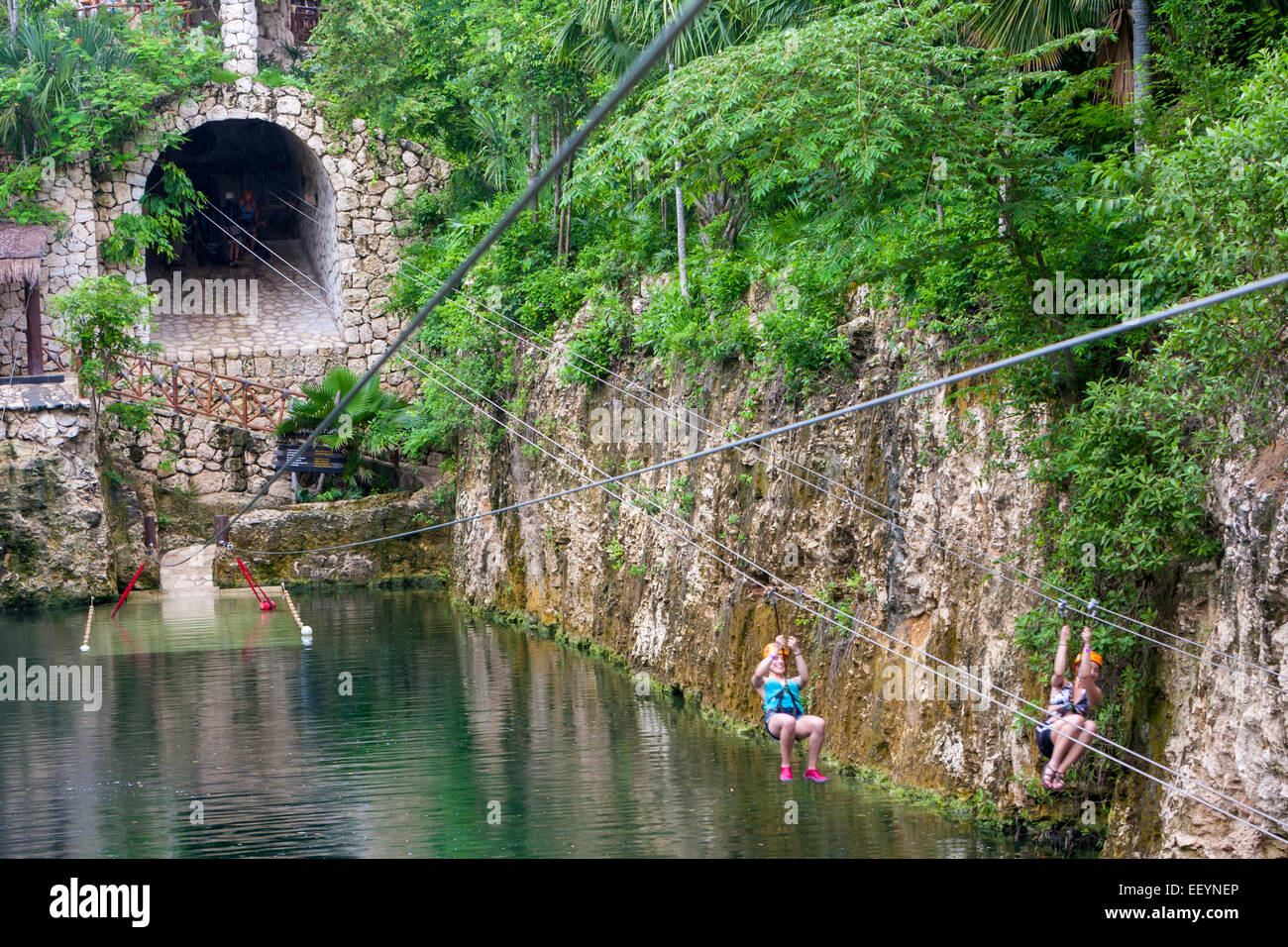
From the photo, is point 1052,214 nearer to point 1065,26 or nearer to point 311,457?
point 1065,26

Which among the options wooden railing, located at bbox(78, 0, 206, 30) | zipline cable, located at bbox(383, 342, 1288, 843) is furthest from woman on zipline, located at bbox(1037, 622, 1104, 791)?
wooden railing, located at bbox(78, 0, 206, 30)

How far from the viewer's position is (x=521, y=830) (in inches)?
519

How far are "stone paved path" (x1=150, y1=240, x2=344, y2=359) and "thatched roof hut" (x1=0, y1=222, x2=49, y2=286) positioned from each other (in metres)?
2.76

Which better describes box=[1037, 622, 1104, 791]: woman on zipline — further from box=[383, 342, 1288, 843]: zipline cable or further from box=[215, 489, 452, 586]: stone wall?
box=[215, 489, 452, 586]: stone wall

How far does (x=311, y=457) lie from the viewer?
30.3 metres

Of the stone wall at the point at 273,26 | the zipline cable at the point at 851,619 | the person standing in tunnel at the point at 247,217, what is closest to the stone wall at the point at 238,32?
the stone wall at the point at 273,26

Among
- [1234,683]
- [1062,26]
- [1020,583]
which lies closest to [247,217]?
[1062,26]

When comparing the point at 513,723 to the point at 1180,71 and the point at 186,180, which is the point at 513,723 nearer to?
the point at 1180,71

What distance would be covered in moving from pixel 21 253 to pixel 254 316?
6.32 m

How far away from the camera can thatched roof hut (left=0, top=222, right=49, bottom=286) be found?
29203mm

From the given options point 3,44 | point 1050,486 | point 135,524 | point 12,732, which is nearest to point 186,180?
point 3,44

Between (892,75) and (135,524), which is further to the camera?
(135,524)

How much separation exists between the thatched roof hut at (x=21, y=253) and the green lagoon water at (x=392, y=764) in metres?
9.06
